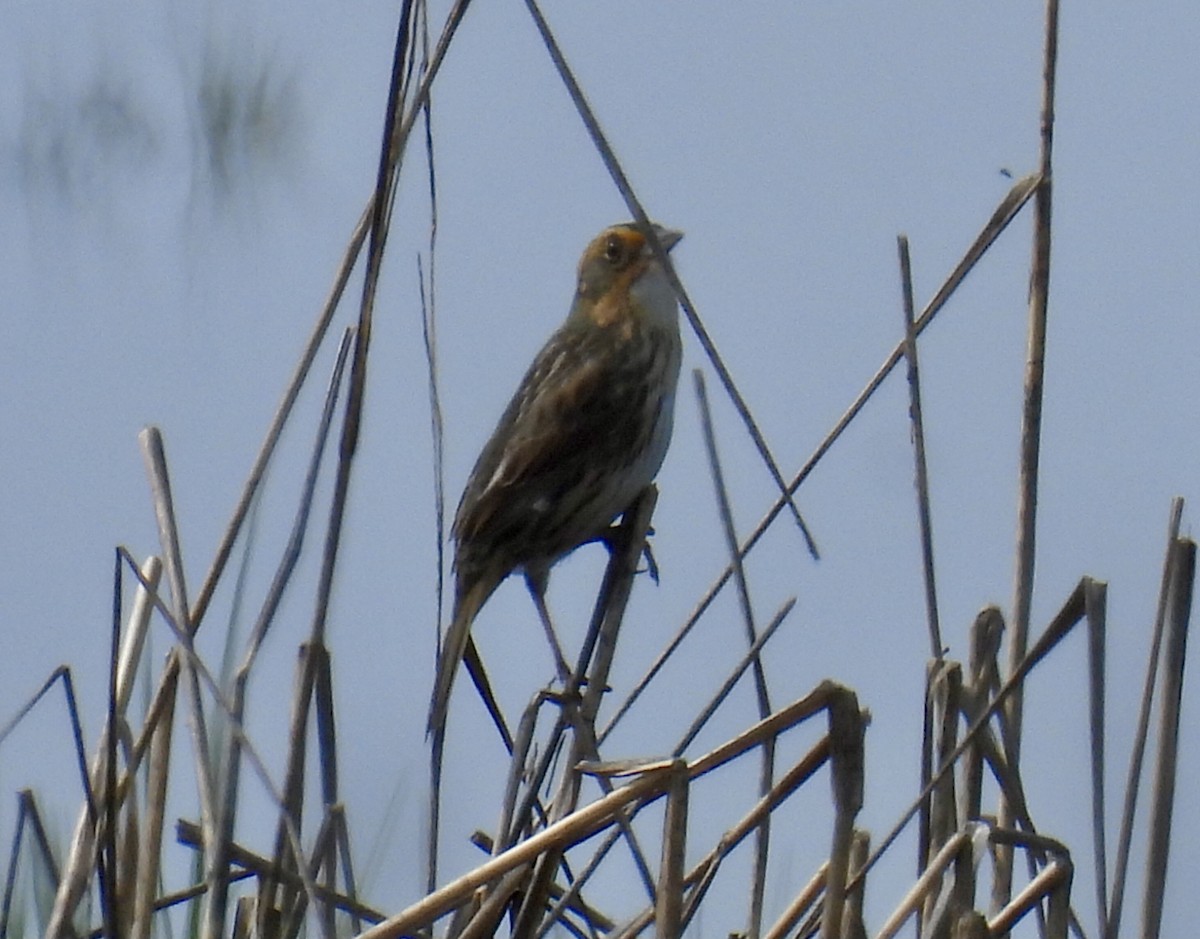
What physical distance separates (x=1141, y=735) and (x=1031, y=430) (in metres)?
0.45

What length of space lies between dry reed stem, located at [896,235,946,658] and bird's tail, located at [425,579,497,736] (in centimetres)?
77

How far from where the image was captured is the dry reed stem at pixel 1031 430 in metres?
2.83

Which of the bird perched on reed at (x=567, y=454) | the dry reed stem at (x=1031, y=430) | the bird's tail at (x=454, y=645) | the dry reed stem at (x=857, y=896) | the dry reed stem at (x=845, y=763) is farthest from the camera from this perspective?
the bird perched on reed at (x=567, y=454)

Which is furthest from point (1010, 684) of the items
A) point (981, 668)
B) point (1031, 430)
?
point (1031, 430)

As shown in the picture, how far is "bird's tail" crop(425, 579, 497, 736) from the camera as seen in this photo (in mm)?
3197

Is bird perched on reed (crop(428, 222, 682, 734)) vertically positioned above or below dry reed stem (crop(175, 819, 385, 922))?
above

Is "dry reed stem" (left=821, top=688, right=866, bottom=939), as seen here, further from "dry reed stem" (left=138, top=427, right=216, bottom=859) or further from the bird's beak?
the bird's beak

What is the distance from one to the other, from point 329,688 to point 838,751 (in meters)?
0.85

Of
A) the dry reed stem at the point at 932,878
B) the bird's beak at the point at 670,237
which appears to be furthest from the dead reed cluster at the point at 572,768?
the bird's beak at the point at 670,237

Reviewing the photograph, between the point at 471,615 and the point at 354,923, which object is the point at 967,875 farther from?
the point at 471,615

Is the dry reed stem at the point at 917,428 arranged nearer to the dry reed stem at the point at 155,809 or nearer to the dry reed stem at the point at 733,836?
the dry reed stem at the point at 733,836

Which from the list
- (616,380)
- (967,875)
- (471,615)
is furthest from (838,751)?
(616,380)

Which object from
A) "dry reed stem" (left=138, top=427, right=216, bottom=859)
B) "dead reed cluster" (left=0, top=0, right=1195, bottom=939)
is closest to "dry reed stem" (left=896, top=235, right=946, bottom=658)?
"dead reed cluster" (left=0, top=0, right=1195, bottom=939)

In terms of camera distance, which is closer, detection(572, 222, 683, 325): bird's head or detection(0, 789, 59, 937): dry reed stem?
detection(0, 789, 59, 937): dry reed stem
